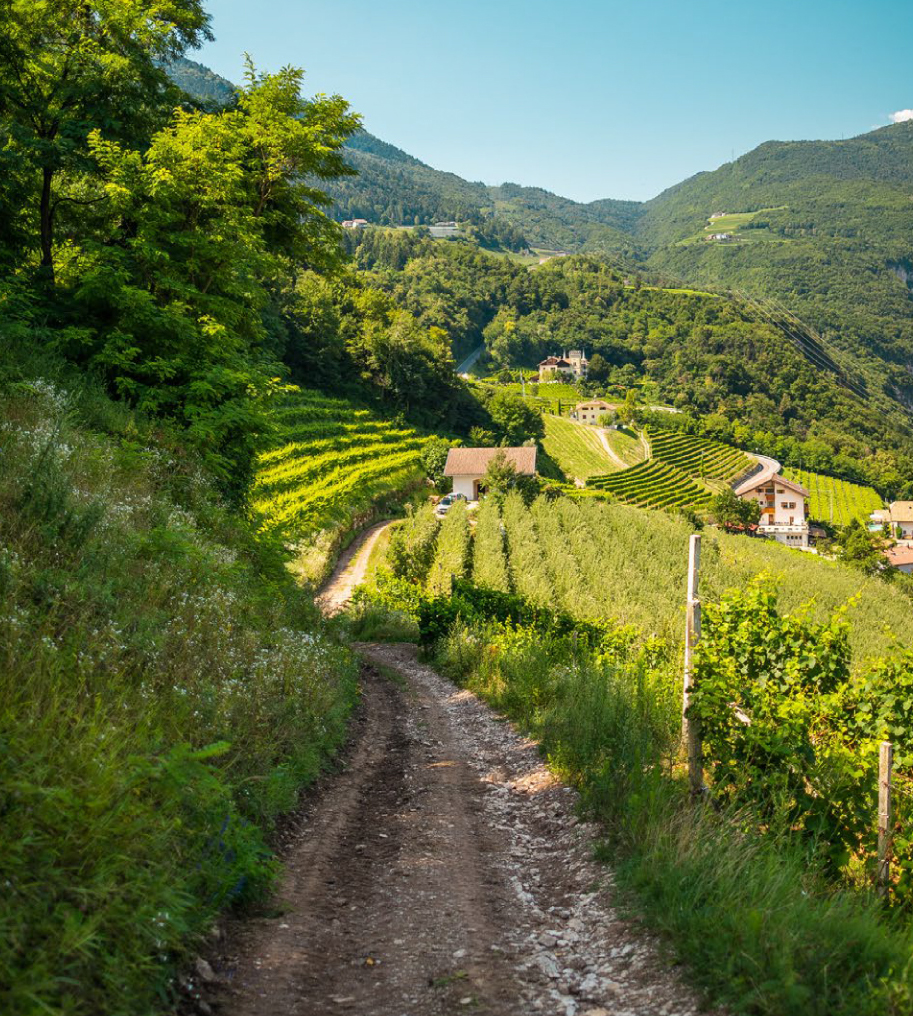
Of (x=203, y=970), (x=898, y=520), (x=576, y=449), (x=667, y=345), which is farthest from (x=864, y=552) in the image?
(x=667, y=345)

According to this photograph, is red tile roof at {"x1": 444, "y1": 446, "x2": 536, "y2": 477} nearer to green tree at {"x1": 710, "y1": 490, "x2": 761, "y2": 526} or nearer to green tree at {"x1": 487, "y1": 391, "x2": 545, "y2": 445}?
green tree at {"x1": 487, "y1": 391, "x2": 545, "y2": 445}

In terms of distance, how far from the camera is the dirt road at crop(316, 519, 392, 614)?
24781 mm

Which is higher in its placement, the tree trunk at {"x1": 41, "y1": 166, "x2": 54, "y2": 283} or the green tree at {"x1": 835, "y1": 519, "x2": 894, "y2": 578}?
the tree trunk at {"x1": 41, "y1": 166, "x2": 54, "y2": 283}

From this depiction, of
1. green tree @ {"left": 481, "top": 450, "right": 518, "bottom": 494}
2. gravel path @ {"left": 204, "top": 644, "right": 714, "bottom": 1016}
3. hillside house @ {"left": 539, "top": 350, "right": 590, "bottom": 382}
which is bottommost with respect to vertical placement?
gravel path @ {"left": 204, "top": 644, "right": 714, "bottom": 1016}

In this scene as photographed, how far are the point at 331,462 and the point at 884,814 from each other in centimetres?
3703

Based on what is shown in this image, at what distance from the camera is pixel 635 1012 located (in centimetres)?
321

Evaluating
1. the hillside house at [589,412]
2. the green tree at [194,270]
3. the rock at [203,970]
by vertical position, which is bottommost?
the rock at [203,970]

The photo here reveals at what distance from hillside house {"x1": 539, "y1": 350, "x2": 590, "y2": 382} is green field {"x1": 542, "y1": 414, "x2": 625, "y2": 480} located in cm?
3692

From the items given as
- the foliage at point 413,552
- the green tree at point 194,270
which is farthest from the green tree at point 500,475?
the green tree at point 194,270

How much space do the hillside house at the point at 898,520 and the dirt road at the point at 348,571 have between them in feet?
303

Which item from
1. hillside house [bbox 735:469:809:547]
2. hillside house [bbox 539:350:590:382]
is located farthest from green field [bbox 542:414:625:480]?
hillside house [bbox 539:350:590:382]

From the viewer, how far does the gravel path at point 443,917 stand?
328 cm

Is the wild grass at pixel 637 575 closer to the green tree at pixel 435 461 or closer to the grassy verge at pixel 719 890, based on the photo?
the grassy verge at pixel 719 890

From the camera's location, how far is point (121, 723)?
3.86 metres
